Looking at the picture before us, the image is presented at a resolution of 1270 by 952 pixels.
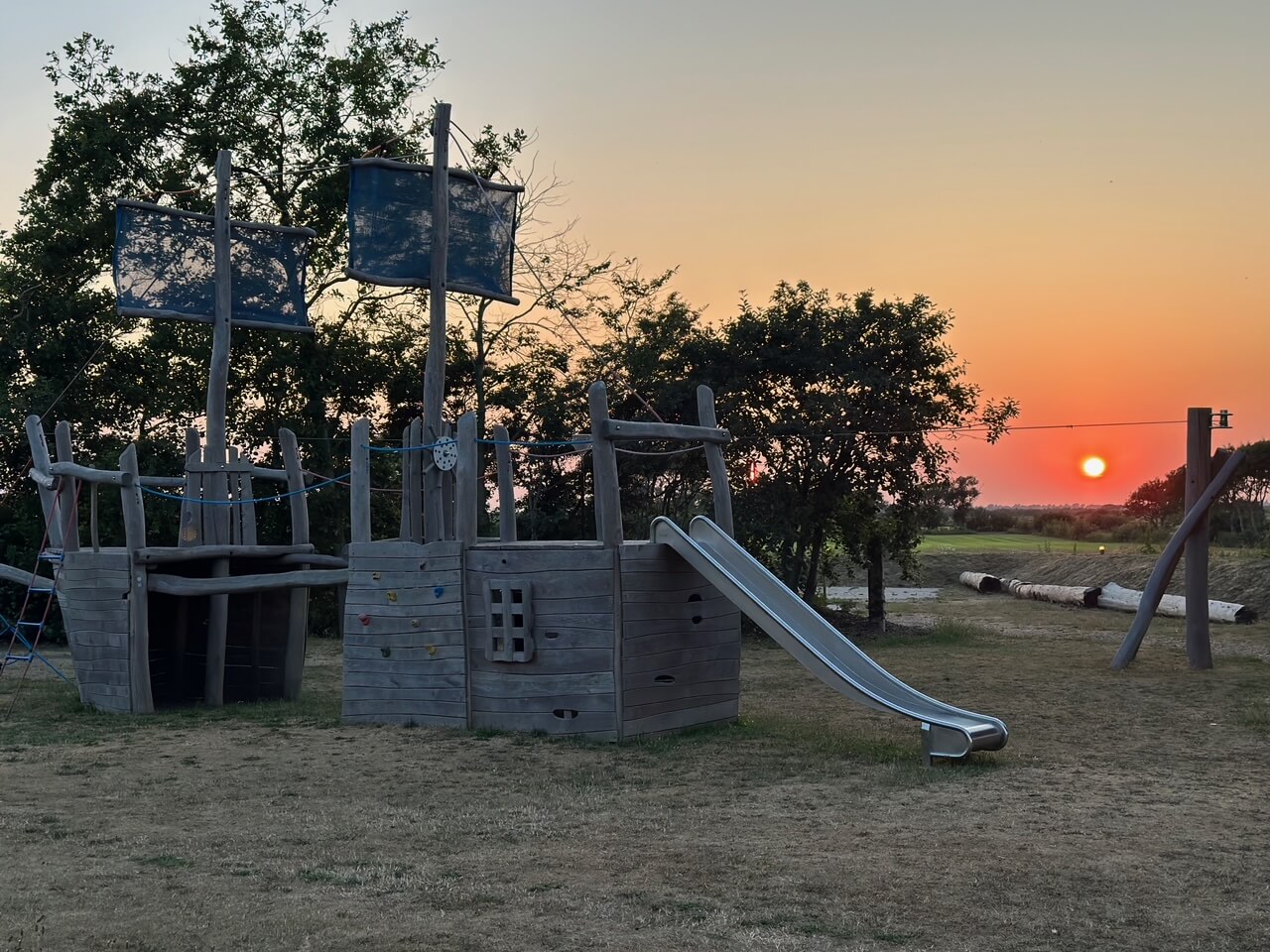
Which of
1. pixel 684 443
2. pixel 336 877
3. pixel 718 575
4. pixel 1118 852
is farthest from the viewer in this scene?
pixel 684 443

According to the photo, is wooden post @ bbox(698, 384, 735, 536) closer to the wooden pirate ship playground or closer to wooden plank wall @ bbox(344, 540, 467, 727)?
the wooden pirate ship playground

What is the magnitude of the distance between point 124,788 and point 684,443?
14.1 metres

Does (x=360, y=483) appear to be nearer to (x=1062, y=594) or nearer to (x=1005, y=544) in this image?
(x=1062, y=594)

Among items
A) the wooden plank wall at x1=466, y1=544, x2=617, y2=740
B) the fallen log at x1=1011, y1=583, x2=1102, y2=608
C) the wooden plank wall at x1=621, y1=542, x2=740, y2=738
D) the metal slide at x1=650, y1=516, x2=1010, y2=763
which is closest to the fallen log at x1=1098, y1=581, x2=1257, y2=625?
the fallen log at x1=1011, y1=583, x2=1102, y2=608

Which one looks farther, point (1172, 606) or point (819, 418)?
point (1172, 606)

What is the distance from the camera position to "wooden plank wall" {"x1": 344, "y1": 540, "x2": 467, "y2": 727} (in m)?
11.1

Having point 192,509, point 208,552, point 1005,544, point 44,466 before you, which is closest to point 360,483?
point 208,552

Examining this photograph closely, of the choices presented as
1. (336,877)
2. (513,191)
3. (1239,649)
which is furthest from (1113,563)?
(336,877)

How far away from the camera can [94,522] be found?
13.6m

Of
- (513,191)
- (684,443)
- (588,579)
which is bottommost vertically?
(588,579)

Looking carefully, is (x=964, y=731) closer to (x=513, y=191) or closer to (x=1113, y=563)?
(x=513, y=191)

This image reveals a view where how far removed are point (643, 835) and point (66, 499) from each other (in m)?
8.92

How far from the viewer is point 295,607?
45.3ft

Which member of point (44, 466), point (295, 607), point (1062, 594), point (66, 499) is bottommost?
point (1062, 594)
